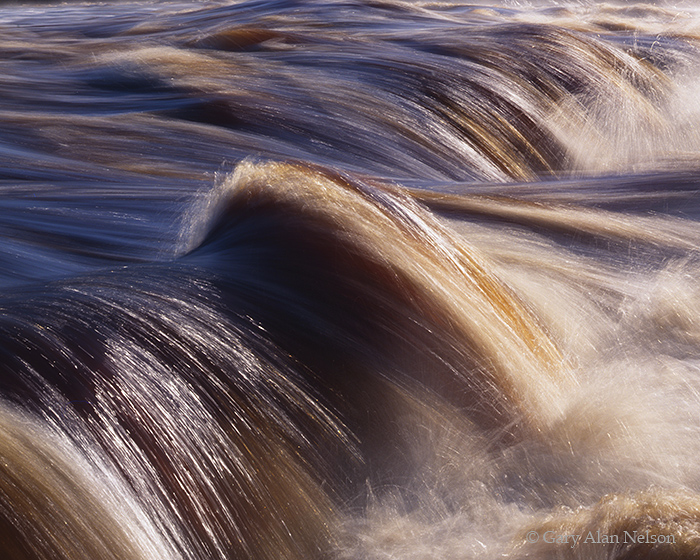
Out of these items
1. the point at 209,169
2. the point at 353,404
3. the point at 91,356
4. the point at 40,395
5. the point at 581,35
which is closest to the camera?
the point at 40,395

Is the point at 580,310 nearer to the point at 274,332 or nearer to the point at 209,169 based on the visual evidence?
the point at 274,332

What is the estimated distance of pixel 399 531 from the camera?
4.65 feet

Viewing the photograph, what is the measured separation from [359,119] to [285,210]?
203 centimetres

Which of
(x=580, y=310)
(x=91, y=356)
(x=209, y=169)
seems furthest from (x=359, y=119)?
(x=91, y=356)

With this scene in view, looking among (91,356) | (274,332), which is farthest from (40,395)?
(274,332)

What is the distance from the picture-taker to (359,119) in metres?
3.75

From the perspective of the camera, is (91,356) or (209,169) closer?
(91,356)

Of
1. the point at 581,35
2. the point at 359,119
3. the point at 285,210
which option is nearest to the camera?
the point at 285,210

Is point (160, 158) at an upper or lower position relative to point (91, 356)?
upper

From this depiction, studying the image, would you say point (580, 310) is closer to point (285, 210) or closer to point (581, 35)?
point (285, 210)

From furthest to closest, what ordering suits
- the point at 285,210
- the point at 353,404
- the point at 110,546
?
the point at 285,210, the point at 353,404, the point at 110,546

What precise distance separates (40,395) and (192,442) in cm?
27

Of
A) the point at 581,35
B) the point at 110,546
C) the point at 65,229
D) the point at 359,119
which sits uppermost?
the point at 581,35

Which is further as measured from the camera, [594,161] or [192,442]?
[594,161]
